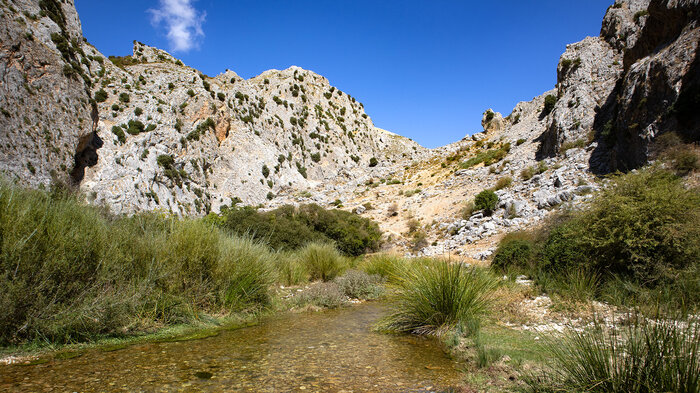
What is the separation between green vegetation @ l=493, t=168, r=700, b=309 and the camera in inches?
270

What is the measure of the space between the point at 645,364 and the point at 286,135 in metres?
48.8

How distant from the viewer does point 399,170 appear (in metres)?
39.6

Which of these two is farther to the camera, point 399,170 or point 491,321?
point 399,170

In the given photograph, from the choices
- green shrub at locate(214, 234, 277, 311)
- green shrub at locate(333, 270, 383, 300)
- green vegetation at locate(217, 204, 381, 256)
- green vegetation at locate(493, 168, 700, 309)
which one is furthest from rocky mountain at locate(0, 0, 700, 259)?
green shrub at locate(333, 270, 383, 300)

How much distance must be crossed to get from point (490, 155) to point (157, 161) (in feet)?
96.1

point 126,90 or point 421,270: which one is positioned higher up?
point 126,90

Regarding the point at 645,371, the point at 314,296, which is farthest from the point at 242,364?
the point at 314,296

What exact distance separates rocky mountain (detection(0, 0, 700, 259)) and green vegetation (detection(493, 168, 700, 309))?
3.75m

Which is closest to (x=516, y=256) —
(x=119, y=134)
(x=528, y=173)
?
(x=528, y=173)

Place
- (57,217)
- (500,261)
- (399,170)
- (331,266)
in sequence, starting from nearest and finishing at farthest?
(57,217) → (500,261) → (331,266) → (399,170)

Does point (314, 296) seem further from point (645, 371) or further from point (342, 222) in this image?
point (342, 222)

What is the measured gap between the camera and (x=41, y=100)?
2303cm

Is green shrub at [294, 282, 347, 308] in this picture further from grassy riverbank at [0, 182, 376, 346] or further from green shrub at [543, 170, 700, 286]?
green shrub at [543, 170, 700, 286]

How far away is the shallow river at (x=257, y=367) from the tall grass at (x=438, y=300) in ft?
1.53
